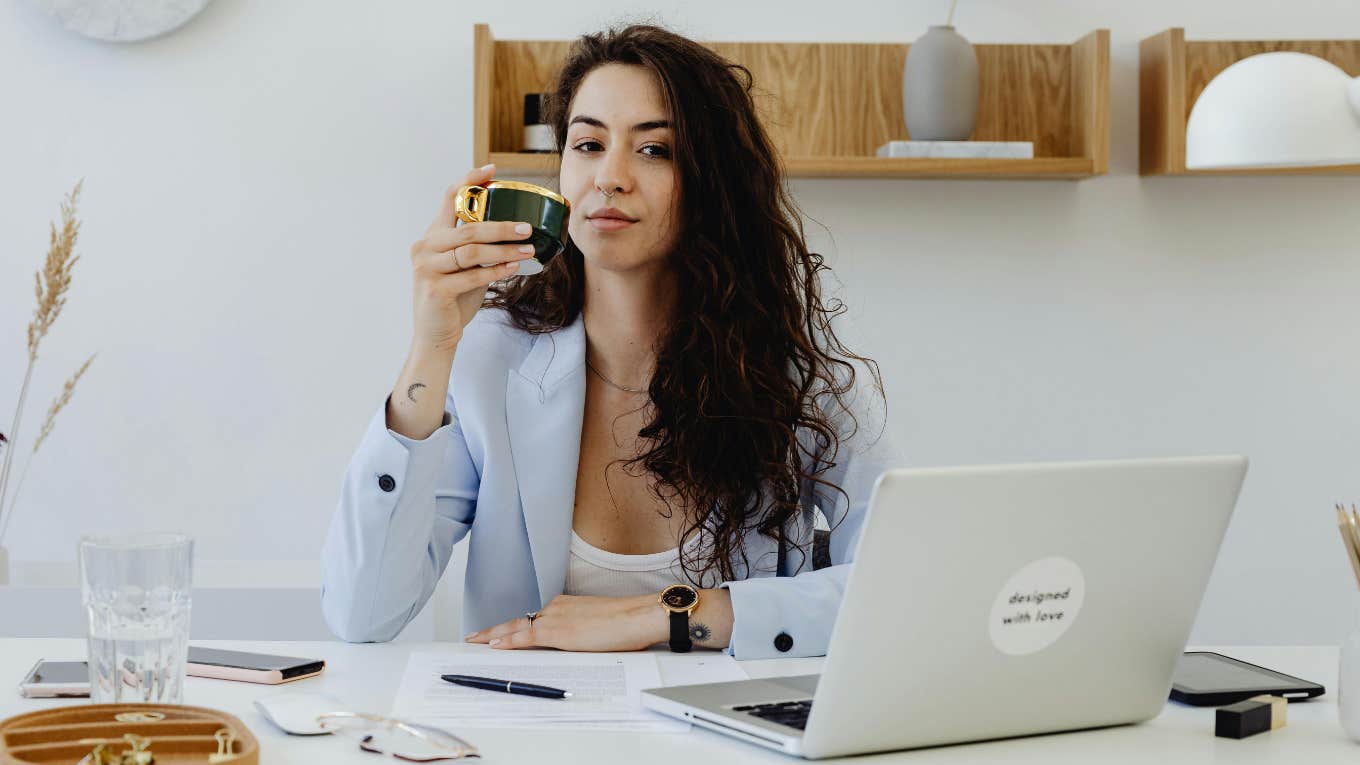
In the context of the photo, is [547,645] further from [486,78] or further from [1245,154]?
[486,78]

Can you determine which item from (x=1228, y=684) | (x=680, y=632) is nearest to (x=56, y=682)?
(x=680, y=632)

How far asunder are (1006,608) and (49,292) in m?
1.91

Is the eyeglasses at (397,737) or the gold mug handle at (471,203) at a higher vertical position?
the gold mug handle at (471,203)

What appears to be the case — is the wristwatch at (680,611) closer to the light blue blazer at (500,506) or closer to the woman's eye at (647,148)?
the light blue blazer at (500,506)

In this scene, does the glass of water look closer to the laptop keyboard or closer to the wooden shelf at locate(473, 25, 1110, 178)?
the laptop keyboard

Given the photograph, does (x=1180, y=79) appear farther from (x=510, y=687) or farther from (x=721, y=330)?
(x=510, y=687)

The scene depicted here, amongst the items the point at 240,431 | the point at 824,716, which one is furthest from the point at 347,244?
the point at 824,716

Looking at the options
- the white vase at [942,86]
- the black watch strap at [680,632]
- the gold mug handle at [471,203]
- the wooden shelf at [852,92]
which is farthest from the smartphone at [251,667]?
the white vase at [942,86]

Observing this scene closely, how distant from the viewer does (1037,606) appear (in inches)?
36.8

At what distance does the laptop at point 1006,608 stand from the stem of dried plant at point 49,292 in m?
1.69

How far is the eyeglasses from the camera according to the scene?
91 centimetres

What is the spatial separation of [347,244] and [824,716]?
1.88 meters

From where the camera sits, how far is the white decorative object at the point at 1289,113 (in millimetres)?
1310

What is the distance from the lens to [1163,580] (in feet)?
3.26
